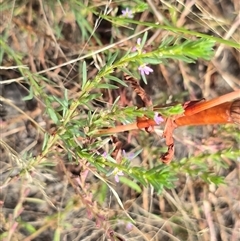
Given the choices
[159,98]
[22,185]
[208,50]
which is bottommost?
[22,185]

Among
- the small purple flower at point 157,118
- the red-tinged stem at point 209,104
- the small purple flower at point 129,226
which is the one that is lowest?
the small purple flower at point 129,226

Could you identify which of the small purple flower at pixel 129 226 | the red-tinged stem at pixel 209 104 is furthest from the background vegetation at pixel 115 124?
the red-tinged stem at pixel 209 104

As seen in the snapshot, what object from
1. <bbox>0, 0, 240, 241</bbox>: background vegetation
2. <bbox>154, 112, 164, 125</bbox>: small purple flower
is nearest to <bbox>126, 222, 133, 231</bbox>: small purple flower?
<bbox>0, 0, 240, 241</bbox>: background vegetation

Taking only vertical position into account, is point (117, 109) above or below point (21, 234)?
above

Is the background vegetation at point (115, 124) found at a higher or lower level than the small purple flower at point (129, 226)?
higher

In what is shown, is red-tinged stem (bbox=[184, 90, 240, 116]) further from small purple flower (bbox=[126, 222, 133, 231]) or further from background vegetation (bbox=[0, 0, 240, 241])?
small purple flower (bbox=[126, 222, 133, 231])

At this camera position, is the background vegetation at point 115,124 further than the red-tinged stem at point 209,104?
Yes

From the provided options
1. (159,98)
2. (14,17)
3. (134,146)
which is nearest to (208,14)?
(159,98)

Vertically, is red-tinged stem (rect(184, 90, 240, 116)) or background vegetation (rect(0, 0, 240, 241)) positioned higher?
red-tinged stem (rect(184, 90, 240, 116))

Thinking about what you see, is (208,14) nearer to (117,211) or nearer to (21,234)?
(117,211)

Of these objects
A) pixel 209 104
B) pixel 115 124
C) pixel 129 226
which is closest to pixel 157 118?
pixel 209 104

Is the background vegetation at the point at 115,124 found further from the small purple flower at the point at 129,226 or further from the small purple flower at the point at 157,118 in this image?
the small purple flower at the point at 157,118
